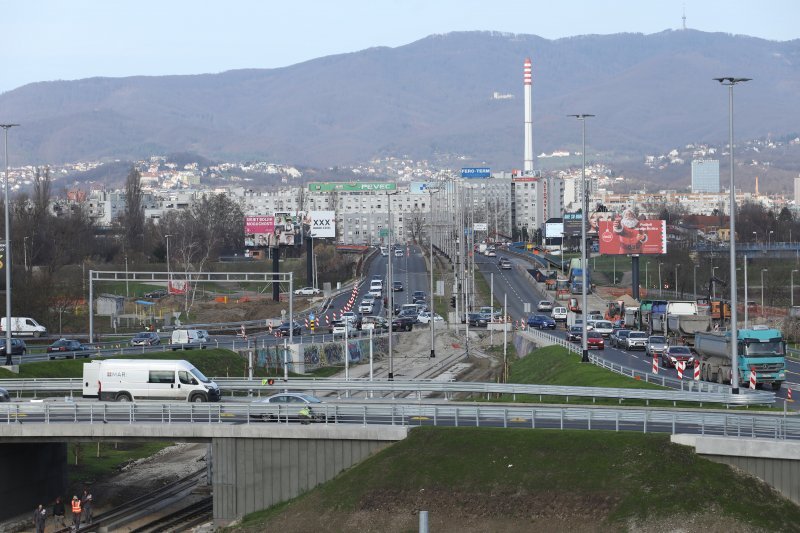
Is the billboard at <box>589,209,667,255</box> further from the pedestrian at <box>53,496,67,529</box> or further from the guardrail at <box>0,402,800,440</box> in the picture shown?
the pedestrian at <box>53,496,67,529</box>

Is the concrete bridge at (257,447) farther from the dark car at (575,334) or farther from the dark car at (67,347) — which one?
the dark car at (575,334)

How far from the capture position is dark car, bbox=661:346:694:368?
69.1m

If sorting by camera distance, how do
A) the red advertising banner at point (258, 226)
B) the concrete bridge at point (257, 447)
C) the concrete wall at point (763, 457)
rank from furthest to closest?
the red advertising banner at point (258, 226), the concrete bridge at point (257, 447), the concrete wall at point (763, 457)

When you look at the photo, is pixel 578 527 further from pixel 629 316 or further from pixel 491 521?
pixel 629 316

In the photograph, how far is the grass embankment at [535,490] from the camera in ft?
115

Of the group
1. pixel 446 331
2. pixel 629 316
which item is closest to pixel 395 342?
pixel 446 331

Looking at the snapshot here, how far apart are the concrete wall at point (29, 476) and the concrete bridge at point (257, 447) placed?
6.34 ft

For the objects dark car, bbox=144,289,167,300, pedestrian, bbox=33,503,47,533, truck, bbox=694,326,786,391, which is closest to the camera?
pedestrian, bbox=33,503,47,533

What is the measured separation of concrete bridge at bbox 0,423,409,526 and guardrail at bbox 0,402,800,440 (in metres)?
0.70

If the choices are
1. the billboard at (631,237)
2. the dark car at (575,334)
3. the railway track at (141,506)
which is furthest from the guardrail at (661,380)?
the billboard at (631,237)

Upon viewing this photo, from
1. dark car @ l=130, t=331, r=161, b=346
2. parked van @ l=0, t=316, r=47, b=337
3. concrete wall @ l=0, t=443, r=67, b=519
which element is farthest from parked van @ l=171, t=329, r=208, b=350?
concrete wall @ l=0, t=443, r=67, b=519

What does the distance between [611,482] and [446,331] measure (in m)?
75.8

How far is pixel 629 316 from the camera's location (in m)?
104

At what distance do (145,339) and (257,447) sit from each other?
46.8 metres
